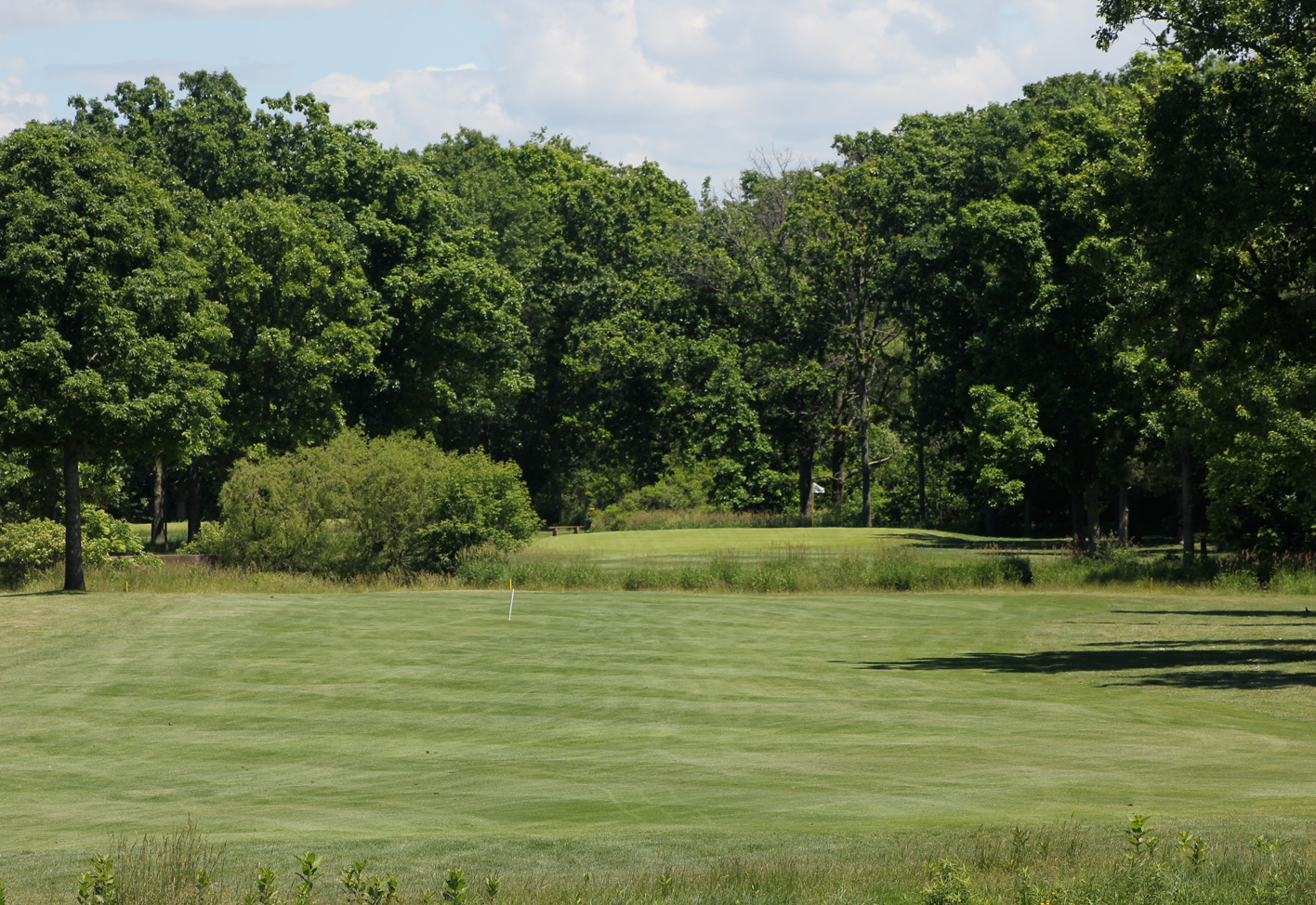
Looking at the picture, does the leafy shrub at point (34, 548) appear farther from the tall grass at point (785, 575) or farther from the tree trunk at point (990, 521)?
the tree trunk at point (990, 521)

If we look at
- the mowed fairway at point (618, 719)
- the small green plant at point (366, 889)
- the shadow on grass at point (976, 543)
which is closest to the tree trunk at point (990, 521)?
the shadow on grass at point (976, 543)

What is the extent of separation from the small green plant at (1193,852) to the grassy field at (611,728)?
1574mm

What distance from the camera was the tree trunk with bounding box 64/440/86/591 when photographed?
115ft

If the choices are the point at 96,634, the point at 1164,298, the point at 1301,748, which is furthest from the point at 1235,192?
the point at 96,634

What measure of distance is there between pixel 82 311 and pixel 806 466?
46231 millimetres

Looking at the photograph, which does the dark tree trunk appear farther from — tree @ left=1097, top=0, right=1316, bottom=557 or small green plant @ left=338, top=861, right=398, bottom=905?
small green plant @ left=338, top=861, right=398, bottom=905

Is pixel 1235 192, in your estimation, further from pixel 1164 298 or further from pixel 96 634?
pixel 96 634

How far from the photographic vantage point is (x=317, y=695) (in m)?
20.5

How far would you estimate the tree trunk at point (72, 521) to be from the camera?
3497 centimetres

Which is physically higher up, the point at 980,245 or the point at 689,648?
the point at 980,245

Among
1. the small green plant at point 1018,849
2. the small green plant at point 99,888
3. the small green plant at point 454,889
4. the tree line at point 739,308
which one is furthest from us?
the tree line at point 739,308

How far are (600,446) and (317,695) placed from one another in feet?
199

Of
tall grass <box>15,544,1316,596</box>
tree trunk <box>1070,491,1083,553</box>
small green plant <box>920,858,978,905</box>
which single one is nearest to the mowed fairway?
small green plant <box>920,858,978,905</box>

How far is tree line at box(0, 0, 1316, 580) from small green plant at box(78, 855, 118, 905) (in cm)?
1956
